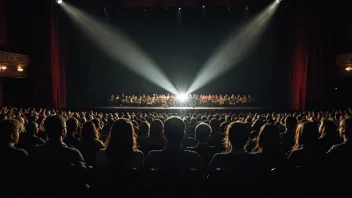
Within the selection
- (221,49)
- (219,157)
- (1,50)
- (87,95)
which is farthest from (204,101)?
(219,157)

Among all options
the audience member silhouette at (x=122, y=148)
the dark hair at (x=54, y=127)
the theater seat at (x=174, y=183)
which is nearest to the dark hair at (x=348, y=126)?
the theater seat at (x=174, y=183)

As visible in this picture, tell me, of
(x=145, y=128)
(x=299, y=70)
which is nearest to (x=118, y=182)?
(x=145, y=128)

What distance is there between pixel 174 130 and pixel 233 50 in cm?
1745

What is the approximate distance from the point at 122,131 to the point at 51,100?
1381 cm

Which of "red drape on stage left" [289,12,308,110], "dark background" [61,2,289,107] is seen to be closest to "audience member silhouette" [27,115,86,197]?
"red drape on stage left" [289,12,308,110]

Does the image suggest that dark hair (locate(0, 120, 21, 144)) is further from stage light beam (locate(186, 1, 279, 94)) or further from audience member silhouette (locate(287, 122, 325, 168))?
stage light beam (locate(186, 1, 279, 94))

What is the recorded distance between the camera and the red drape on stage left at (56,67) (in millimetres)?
15234

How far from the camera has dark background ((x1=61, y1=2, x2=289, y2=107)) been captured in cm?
1770

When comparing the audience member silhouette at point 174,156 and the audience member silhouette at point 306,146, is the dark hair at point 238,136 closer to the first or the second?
the audience member silhouette at point 174,156

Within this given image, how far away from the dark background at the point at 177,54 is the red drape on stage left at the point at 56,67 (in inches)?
40.3

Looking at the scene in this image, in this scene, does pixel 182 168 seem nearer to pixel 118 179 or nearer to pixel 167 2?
pixel 118 179

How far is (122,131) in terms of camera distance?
8.96 ft

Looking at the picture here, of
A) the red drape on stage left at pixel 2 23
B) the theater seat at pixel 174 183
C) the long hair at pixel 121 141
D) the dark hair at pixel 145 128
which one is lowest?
the theater seat at pixel 174 183

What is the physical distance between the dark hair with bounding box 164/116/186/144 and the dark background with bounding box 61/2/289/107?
1524 centimetres
